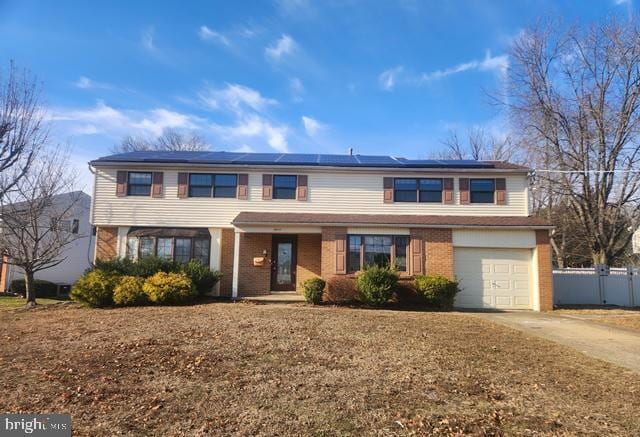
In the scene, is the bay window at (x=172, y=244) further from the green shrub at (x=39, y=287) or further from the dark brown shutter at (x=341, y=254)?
the green shrub at (x=39, y=287)

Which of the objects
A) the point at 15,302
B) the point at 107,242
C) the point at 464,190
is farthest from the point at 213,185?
the point at 464,190

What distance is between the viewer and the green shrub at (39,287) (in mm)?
20534

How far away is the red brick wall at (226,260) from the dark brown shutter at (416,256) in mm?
7174

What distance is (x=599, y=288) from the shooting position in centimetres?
1691

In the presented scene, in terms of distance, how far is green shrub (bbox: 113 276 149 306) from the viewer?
12867mm

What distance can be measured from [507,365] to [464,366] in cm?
72

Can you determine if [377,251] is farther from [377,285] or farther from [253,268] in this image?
[253,268]

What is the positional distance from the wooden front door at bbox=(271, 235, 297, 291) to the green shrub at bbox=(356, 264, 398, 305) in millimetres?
3723

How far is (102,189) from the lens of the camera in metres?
16.6

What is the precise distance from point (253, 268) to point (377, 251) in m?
4.97

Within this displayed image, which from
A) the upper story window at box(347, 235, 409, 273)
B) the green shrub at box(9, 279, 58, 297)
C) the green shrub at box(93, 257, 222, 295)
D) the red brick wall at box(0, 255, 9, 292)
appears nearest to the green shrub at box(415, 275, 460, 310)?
the upper story window at box(347, 235, 409, 273)

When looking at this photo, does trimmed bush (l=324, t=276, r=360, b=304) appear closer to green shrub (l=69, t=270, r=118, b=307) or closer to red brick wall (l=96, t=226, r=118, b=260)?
green shrub (l=69, t=270, r=118, b=307)

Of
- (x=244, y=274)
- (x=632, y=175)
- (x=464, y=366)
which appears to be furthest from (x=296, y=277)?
(x=632, y=175)

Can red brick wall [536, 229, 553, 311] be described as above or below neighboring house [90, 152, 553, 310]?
below
